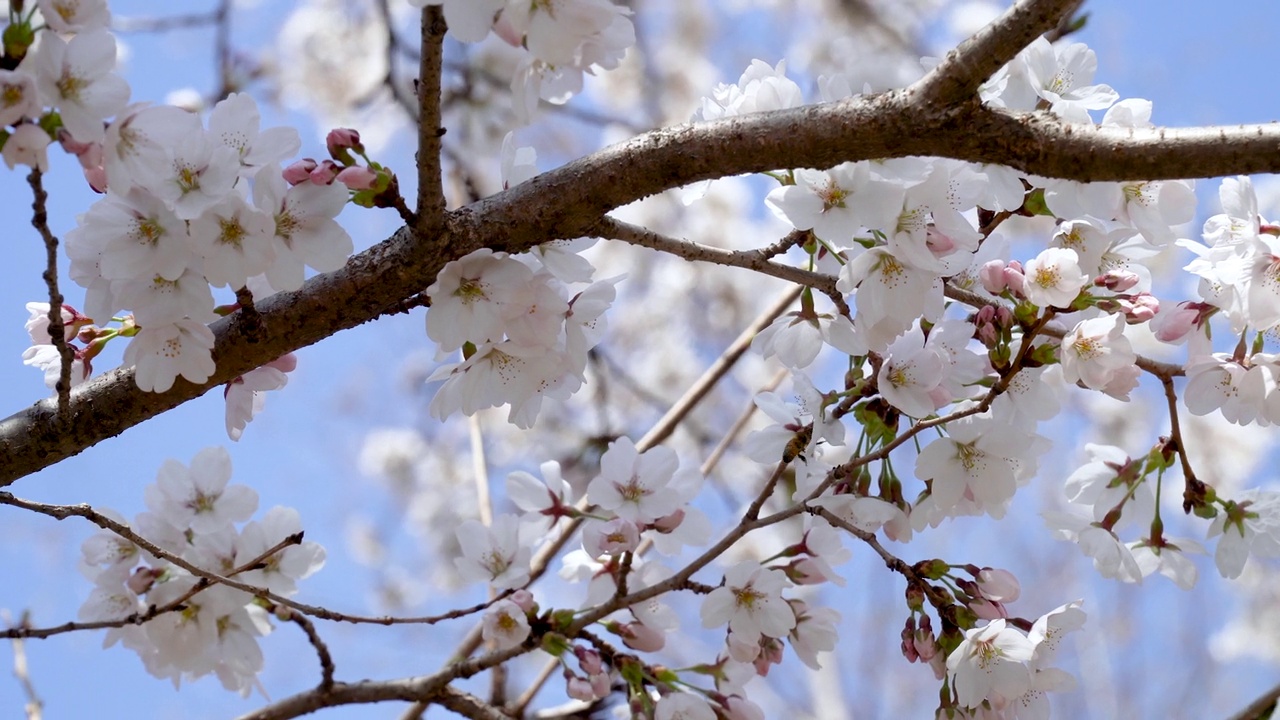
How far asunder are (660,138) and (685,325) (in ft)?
15.3

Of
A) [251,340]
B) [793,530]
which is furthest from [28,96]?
[793,530]

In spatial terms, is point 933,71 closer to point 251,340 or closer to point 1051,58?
point 1051,58

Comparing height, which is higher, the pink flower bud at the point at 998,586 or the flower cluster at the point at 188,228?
the flower cluster at the point at 188,228

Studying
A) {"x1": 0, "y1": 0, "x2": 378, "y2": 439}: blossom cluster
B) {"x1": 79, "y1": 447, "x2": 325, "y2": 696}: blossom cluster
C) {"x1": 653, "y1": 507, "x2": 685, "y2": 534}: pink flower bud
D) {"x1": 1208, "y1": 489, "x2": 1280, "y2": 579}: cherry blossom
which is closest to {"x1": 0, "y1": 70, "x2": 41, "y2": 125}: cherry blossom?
{"x1": 0, "y1": 0, "x2": 378, "y2": 439}: blossom cluster

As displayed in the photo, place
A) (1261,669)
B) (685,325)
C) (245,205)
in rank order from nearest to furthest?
(245,205), (685,325), (1261,669)

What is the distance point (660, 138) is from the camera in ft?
2.66

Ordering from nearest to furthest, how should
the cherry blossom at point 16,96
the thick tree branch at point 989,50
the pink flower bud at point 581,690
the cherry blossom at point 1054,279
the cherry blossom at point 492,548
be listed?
the cherry blossom at point 16,96 < the thick tree branch at point 989,50 < the cherry blossom at point 1054,279 < the pink flower bud at point 581,690 < the cherry blossom at point 492,548

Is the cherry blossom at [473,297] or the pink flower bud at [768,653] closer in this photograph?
the cherry blossom at [473,297]

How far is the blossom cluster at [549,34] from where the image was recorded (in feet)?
2.15

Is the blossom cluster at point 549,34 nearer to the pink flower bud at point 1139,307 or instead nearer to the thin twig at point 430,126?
the thin twig at point 430,126

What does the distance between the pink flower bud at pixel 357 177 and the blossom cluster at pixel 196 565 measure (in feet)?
1.79

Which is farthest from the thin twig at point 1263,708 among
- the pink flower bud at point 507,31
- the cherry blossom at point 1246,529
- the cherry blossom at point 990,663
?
the pink flower bud at point 507,31

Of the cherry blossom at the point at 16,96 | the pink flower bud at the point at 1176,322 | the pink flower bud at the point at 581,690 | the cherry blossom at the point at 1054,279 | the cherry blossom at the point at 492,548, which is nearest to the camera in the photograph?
the cherry blossom at the point at 16,96

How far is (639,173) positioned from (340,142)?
24 cm
